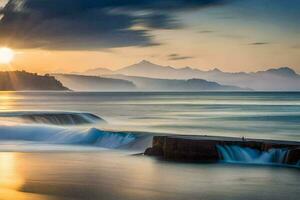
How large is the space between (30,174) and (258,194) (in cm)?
666

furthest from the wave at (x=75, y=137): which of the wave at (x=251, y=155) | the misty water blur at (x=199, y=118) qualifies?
the wave at (x=251, y=155)

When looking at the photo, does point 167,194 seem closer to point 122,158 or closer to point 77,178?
point 77,178

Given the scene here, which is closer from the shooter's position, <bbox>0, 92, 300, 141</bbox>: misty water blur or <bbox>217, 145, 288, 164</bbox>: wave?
<bbox>217, 145, 288, 164</bbox>: wave

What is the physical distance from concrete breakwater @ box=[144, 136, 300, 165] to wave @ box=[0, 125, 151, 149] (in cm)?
384

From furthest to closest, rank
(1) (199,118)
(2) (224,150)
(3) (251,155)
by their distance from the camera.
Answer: (1) (199,118), (2) (224,150), (3) (251,155)

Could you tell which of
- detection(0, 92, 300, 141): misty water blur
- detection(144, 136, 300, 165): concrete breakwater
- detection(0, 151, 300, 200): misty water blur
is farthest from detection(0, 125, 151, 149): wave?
detection(0, 92, 300, 141): misty water blur

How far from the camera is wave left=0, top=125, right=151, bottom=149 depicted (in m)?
25.9

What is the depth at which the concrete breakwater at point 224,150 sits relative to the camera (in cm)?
1950

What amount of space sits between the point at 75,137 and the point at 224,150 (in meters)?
10.3

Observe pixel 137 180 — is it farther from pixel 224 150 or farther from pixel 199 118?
pixel 199 118

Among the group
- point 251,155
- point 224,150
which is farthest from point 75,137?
point 251,155

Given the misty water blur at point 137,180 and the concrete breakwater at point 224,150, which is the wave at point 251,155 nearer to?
the concrete breakwater at point 224,150

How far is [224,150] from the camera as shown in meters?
20.6

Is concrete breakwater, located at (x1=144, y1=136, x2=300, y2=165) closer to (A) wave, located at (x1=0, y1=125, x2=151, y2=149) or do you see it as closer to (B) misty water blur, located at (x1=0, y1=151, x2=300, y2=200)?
(B) misty water blur, located at (x1=0, y1=151, x2=300, y2=200)
